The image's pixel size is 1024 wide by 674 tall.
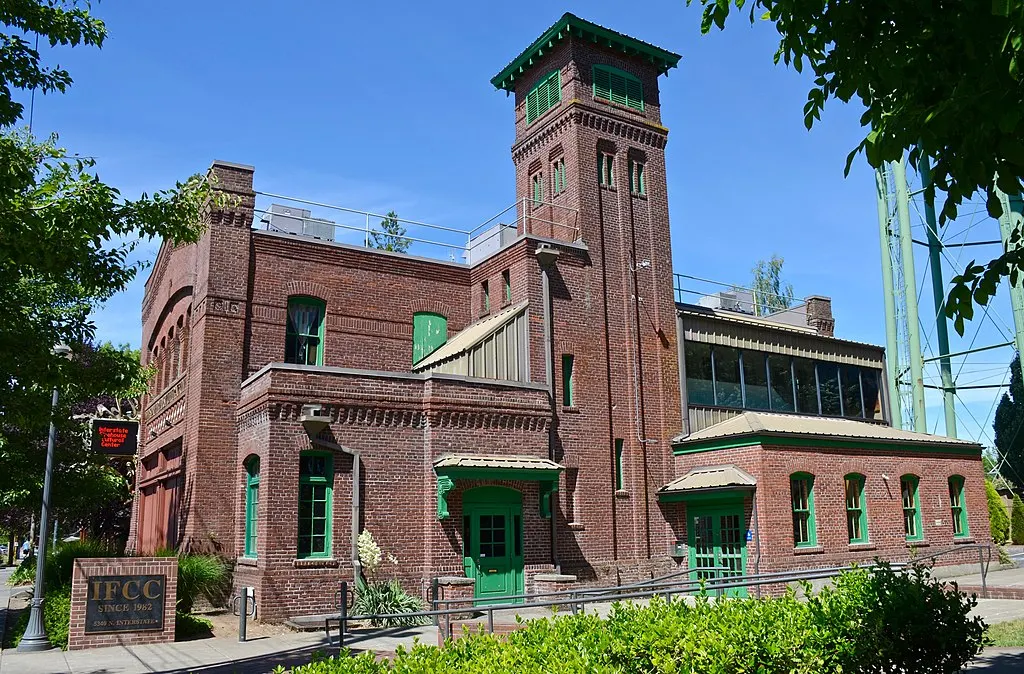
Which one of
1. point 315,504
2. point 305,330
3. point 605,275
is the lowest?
point 315,504

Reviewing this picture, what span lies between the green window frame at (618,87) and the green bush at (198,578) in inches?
648

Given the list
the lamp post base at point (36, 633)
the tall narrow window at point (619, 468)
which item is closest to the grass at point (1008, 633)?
the tall narrow window at point (619, 468)

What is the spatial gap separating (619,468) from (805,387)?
25.9 ft

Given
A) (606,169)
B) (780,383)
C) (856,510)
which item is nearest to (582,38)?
(606,169)

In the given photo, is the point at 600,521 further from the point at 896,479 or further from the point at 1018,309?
the point at 1018,309

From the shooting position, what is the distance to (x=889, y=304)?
1242 inches

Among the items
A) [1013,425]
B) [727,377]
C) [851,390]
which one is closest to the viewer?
[727,377]

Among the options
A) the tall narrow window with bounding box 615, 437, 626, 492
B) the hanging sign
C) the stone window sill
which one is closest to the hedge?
the stone window sill

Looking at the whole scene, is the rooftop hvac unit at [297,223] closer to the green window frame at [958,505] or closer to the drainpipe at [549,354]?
the drainpipe at [549,354]

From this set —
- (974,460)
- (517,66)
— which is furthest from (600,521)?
(517,66)

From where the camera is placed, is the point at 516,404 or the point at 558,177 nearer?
the point at 516,404

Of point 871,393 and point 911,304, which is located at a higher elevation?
point 911,304

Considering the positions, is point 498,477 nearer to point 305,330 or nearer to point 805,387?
point 305,330

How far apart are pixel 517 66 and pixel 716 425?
13.0m
